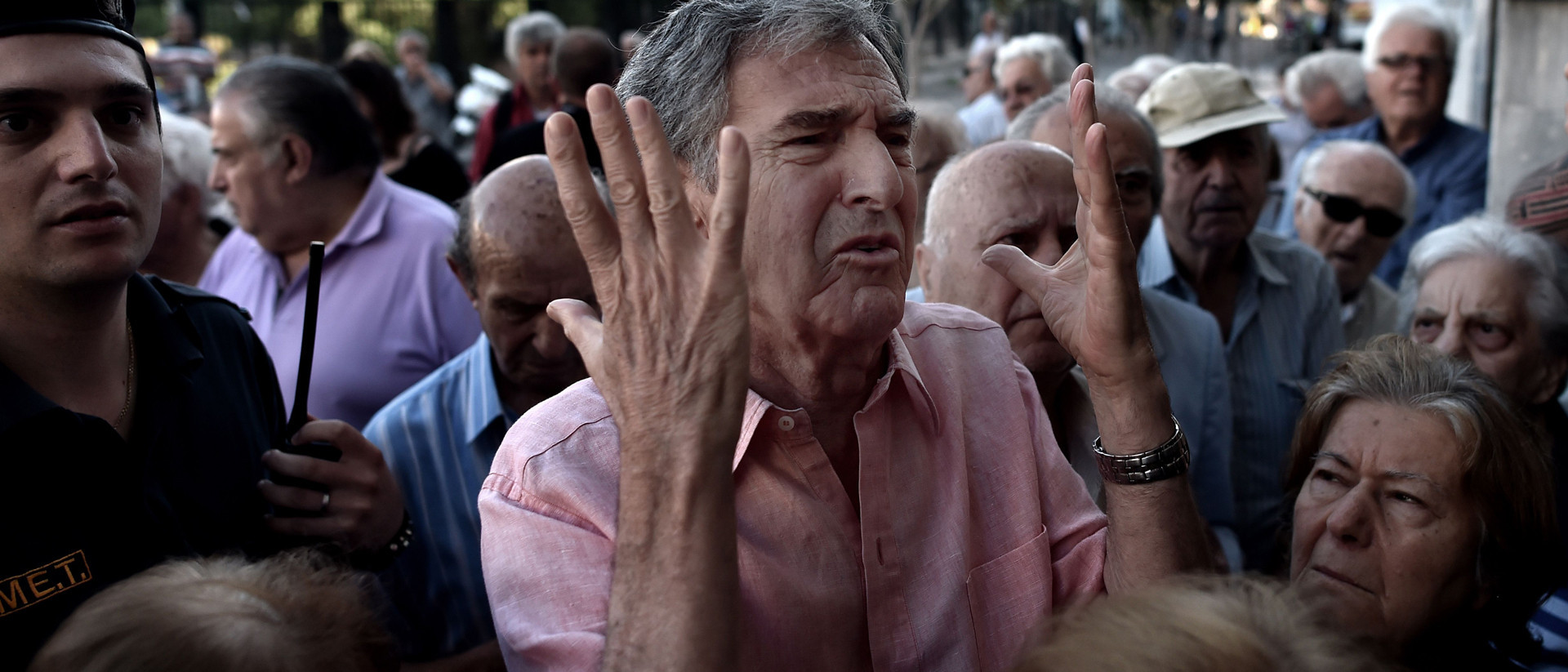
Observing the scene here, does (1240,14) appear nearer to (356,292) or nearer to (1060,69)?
(1060,69)

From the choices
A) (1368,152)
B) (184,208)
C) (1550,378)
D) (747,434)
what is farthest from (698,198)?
(1368,152)

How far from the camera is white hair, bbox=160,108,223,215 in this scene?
4168 millimetres

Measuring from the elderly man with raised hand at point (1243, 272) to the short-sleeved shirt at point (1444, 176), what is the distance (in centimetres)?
140

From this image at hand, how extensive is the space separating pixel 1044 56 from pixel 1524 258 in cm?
427

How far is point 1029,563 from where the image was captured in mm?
1844

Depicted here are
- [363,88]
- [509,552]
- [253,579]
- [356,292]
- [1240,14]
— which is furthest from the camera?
[1240,14]

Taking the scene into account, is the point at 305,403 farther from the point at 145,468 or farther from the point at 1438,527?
the point at 1438,527

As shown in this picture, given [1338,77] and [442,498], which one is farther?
[1338,77]

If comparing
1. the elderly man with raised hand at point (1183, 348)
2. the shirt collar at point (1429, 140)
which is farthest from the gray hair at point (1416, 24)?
the elderly man with raised hand at point (1183, 348)

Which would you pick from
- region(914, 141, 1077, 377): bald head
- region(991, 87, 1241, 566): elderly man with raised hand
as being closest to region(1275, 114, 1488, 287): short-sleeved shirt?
region(991, 87, 1241, 566): elderly man with raised hand

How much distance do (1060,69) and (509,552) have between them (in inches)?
253

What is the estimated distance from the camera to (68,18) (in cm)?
180

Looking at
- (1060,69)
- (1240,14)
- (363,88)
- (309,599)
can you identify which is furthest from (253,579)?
(1240,14)

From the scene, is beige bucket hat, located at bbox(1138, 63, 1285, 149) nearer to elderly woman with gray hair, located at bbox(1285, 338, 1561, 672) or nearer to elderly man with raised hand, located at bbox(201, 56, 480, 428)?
elderly woman with gray hair, located at bbox(1285, 338, 1561, 672)
